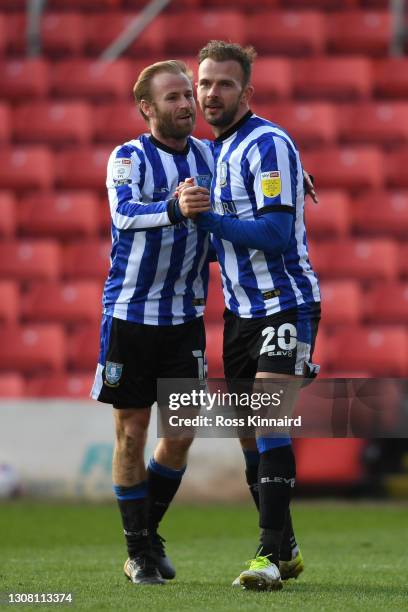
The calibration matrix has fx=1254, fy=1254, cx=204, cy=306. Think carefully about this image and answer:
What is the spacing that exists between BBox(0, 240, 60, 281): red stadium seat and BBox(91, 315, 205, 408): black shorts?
5.40 m

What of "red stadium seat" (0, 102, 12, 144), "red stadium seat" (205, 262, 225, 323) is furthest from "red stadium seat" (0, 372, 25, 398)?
"red stadium seat" (0, 102, 12, 144)

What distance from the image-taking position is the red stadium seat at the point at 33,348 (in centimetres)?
930

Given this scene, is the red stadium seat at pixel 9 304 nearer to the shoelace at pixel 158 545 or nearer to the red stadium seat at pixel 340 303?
the red stadium seat at pixel 340 303

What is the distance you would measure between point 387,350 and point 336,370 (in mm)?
408

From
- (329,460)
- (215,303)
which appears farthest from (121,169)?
(215,303)

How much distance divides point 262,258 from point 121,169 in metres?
0.59

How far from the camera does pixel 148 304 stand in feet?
14.6

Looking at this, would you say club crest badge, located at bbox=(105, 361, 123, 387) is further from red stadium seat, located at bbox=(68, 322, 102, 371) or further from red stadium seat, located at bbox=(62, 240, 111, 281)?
red stadium seat, located at bbox=(62, 240, 111, 281)

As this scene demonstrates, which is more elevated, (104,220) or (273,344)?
(104,220)

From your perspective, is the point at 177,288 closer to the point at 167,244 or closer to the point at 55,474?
the point at 167,244

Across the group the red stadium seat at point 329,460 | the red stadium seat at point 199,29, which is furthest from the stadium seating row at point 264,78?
the red stadium seat at point 329,460

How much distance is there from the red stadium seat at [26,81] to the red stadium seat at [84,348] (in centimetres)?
278

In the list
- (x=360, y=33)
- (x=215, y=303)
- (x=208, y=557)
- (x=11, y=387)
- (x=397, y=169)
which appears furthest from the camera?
(x=360, y=33)

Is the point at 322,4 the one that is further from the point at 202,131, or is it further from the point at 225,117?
the point at 225,117
